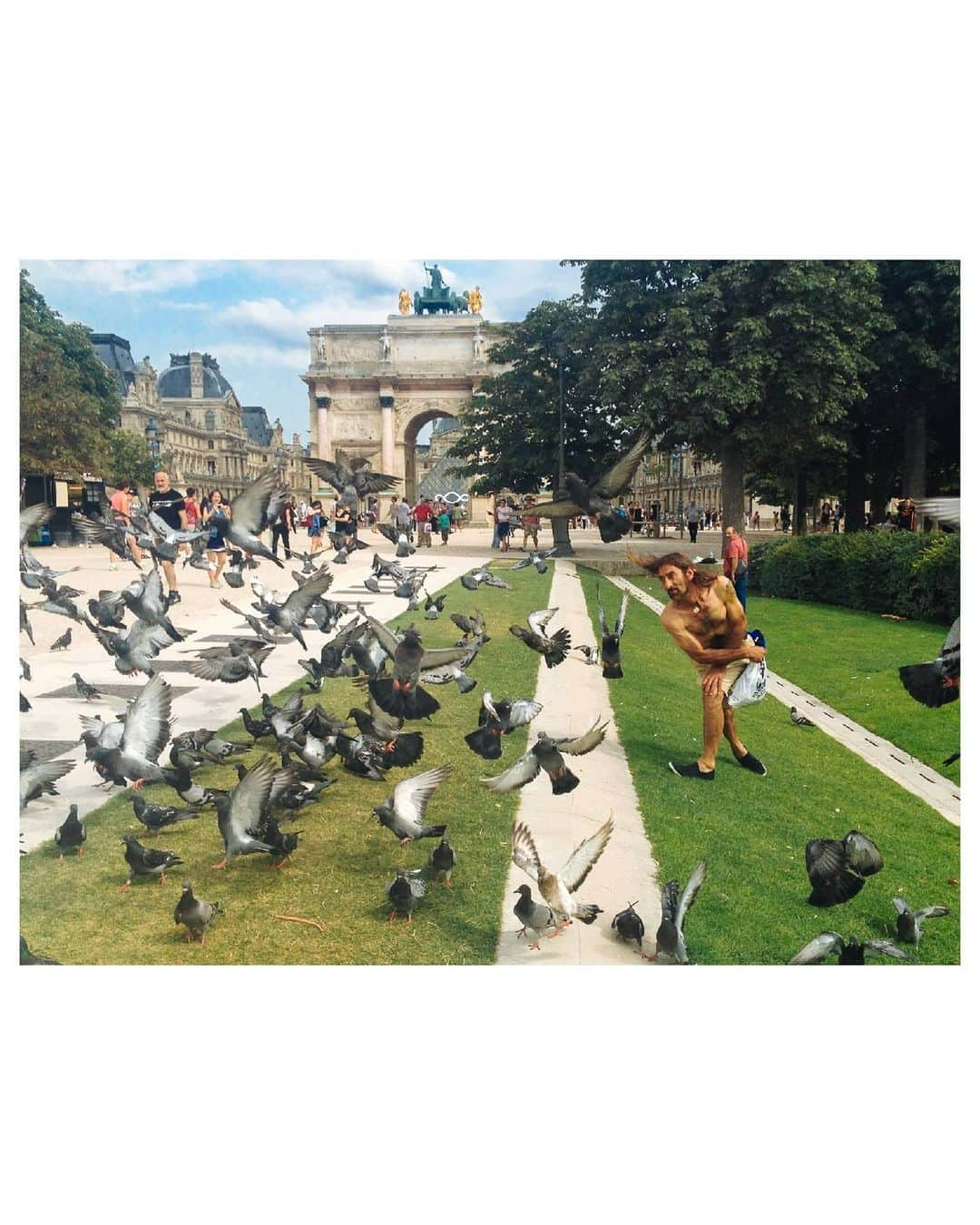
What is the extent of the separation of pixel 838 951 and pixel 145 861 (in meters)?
3.98

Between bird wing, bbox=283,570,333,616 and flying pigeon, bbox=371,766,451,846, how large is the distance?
103 inches

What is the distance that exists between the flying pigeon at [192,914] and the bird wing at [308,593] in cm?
346

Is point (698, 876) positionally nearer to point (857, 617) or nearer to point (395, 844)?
point (395, 844)

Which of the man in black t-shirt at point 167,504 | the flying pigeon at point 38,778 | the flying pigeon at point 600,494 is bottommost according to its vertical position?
the flying pigeon at point 38,778

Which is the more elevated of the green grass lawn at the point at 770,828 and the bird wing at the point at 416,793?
the bird wing at the point at 416,793

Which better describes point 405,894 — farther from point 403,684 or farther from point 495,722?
point 403,684

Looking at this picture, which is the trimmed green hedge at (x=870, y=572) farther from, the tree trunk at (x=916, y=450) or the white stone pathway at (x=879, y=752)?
the tree trunk at (x=916, y=450)

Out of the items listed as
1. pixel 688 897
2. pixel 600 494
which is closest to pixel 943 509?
pixel 600 494

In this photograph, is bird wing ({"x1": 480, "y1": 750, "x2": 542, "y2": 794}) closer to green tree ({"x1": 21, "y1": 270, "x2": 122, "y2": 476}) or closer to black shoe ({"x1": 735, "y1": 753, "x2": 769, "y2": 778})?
black shoe ({"x1": 735, "y1": 753, "x2": 769, "y2": 778})

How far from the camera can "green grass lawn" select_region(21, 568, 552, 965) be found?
4.79 metres

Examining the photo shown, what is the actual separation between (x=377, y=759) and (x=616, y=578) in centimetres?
1550

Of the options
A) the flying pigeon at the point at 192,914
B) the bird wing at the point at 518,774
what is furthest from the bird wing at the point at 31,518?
the bird wing at the point at 518,774

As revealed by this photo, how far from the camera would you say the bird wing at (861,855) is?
547 centimetres

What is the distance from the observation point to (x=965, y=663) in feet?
18.4
